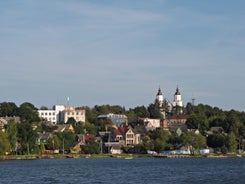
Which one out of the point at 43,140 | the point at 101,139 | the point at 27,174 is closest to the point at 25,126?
the point at 43,140

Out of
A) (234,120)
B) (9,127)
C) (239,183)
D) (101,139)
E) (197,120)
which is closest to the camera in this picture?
(239,183)

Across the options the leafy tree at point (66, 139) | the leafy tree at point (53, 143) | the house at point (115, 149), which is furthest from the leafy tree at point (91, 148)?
the house at point (115, 149)

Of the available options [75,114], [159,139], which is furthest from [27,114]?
[159,139]

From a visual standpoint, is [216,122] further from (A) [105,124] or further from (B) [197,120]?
(A) [105,124]

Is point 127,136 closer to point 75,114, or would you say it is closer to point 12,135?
point 75,114

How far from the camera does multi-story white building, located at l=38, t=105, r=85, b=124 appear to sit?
188 meters

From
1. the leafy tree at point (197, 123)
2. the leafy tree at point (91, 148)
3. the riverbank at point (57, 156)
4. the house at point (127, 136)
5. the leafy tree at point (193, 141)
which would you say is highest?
the leafy tree at point (197, 123)

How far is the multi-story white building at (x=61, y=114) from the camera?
188 m

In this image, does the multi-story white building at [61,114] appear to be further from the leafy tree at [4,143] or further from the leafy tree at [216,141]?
the leafy tree at [4,143]

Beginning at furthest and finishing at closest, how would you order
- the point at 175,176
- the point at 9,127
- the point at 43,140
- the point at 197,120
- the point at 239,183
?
1. the point at 197,120
2. the point at 43,140
3. the point at 9,127
4. the point at 175,176
5. the point at 239,183

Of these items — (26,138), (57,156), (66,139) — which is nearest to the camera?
(26,138)

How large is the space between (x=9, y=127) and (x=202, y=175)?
5782 centimetres

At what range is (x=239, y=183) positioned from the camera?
5922 cm

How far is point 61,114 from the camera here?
19325 centimetres
